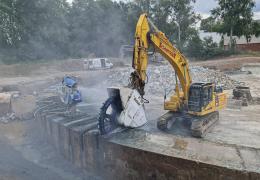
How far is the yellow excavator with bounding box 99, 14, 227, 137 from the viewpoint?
751cm

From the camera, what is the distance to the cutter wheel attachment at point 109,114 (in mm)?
7586

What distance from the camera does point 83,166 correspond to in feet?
29.8

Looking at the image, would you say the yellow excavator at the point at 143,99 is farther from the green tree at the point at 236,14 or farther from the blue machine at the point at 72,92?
the green tree at the point at 236,14

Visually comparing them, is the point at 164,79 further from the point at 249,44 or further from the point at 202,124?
the point at 249,44

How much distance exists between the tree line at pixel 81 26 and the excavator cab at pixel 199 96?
27.7m

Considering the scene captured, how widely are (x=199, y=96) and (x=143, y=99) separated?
5.13ft

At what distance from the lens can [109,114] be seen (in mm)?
7766

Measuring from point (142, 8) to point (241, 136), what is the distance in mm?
36877

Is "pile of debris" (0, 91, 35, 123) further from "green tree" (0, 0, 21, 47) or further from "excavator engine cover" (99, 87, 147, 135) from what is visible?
"green tree" (0, 0, 21, 47)

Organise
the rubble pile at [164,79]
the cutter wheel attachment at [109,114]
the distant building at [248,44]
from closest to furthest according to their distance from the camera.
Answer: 1. the cutter wheel attachment at [109,114]
2. the rubble pile at [164,79]
3. the distant building at [248,44]

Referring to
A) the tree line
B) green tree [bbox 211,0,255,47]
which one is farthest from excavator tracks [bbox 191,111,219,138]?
green tree [bbox 211,0,255,47]

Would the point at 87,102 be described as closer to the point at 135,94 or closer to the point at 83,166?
the point at 83,166

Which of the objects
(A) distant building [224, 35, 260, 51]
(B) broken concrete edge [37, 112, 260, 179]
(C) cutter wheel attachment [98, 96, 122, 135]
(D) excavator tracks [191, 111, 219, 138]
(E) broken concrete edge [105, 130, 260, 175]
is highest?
(A) distant building [224, 35, 260, 51]

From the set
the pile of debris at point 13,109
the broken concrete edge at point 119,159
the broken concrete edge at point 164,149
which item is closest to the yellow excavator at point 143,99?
the broken concrete edge at point 164,149
